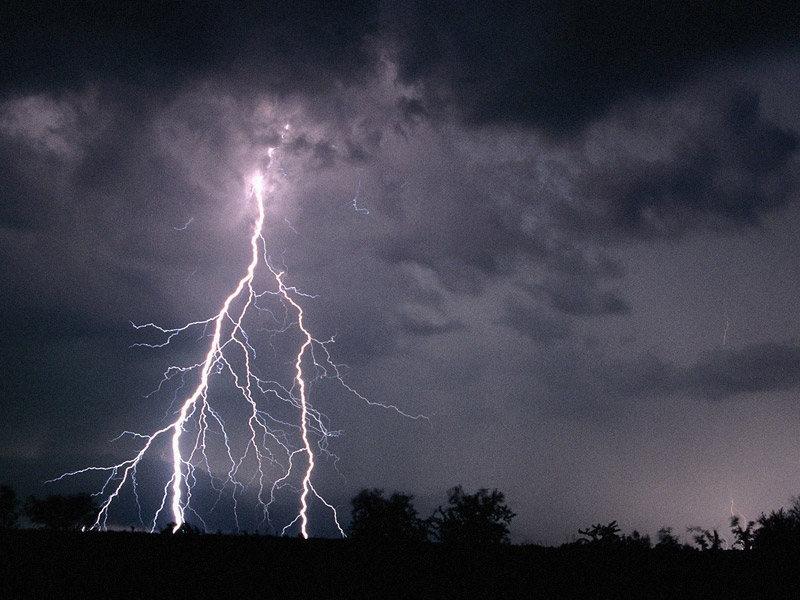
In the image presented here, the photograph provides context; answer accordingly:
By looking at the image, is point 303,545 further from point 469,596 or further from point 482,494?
point 482,494

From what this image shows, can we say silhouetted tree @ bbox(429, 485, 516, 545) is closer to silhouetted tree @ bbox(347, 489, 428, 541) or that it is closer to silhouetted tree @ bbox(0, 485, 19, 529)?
silhouetted tree @ bbox(347, 489, 428, 541)

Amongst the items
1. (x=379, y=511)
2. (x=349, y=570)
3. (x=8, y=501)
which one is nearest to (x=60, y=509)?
(x=8, y=501)

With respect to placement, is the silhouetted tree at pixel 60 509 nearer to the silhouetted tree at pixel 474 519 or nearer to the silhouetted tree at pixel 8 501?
the silhouetted tree at pixel 8 501

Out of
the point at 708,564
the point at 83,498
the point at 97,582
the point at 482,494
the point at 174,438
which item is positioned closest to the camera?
the point at 97,582

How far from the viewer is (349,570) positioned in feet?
19.8

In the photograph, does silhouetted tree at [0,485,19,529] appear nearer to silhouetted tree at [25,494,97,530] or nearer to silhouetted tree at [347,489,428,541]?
silhouetted tree at [25,494,97,530]

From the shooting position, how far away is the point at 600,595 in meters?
5.71

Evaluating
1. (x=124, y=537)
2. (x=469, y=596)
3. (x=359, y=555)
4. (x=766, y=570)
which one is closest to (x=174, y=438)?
(x=124, y=537)

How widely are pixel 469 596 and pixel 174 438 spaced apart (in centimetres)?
1669

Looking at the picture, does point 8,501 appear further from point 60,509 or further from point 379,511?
point 379,511

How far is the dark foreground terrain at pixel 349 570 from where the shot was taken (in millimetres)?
5234

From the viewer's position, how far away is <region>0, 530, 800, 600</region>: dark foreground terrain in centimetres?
523

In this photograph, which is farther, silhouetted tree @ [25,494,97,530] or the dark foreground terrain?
→ silhouetted tree @ [25,494,97,530]

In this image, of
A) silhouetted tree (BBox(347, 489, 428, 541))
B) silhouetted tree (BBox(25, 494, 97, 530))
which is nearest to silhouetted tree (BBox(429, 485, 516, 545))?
silhouetted tree (BBox(347, 489, 428, 541))
